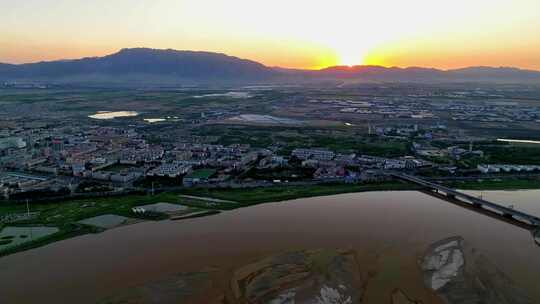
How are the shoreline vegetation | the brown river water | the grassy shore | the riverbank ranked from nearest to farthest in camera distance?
1. the brown river water
2. the shoreline vegetation
3. the grassy shore
4. the riverbank

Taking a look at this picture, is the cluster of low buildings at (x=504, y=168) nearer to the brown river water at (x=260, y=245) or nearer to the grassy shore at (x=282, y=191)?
the brown river water at (x=260, y=245)

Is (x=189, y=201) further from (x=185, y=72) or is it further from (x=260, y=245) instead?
(x=185, y=72)

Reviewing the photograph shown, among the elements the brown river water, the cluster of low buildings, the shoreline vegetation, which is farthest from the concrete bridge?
the cluster of low buildings

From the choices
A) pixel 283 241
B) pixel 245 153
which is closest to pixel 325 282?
pixel 283 241

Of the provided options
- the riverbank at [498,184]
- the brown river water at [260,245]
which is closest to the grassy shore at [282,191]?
the brown river water at [260,245]

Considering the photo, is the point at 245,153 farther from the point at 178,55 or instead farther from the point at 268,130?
the point at 178,55

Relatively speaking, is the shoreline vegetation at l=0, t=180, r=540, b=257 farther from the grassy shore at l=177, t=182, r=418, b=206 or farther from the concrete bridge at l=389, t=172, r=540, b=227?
the concrete bridge at l=389, t=172, r=540, b=227
